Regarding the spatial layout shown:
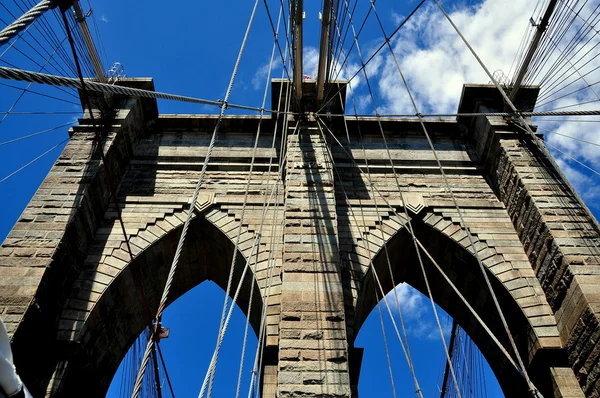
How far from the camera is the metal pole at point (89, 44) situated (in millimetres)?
9539

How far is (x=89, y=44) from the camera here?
9.71 metres

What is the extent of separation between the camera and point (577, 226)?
23.6 feet

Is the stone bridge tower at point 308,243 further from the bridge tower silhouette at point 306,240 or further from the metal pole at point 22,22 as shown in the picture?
the metal pole at point 22,22

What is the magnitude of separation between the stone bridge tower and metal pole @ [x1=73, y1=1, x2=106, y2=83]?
62cm

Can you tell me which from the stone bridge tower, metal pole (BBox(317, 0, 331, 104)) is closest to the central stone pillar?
the stone bridge tower

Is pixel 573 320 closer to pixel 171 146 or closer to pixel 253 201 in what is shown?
pixel 253 201

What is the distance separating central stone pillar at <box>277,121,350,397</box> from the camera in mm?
5438

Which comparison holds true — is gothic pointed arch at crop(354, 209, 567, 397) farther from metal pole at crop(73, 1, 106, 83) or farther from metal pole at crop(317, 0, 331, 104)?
metal pole at crop(73, 1, 106, 83)

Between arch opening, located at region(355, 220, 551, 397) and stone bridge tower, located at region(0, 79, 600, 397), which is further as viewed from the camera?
arch opening, located at region(355, 220, 551, 397)

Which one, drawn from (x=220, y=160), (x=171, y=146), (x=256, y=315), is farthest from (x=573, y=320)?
(x=171, y=146)

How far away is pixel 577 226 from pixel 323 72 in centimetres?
452

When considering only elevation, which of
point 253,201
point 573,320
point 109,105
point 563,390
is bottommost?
point 563,390

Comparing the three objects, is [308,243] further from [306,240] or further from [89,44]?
[89,44]

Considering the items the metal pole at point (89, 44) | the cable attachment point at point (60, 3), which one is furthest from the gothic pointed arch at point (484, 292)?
the metal pole at point (89, 44)
